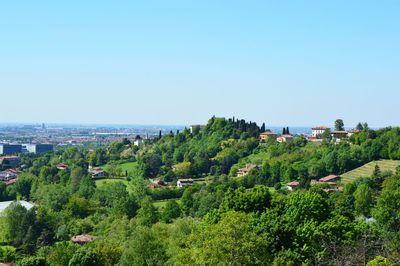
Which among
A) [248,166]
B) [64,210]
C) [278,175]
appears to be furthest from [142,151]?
[64,210]

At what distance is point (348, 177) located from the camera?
5606 centimetres

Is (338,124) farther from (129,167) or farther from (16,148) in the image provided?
(16,148)

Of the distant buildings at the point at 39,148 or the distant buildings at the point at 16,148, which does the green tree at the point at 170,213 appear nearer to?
the distant buildings at the point at 16,148

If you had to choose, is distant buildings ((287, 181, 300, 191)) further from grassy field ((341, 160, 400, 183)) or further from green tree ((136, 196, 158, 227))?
green tree ((136, 196, 158, 227))

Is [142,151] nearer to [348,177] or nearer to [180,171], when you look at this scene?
[180,171]

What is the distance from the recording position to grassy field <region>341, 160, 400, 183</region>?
180ft

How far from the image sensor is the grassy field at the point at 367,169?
54.8 meters

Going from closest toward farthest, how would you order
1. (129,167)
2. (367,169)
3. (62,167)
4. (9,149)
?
(367,169) → (129,167) → (62,167) → (9,149)

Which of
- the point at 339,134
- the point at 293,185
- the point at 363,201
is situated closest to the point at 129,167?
the point at 293,185

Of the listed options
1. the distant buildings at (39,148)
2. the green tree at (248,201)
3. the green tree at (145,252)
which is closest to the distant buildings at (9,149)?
the distant buildings at (39,148)

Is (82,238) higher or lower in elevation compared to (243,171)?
lower

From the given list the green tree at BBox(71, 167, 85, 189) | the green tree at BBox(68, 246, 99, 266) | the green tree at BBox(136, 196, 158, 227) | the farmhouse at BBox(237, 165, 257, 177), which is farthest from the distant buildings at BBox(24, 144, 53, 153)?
the green tree at BBox(68, 246, 99, 266)

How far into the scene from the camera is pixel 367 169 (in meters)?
57.1

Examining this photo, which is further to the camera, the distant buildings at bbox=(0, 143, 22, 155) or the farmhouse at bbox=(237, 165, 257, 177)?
the distant buildings at bbox=(0, 143, 22, 155)
